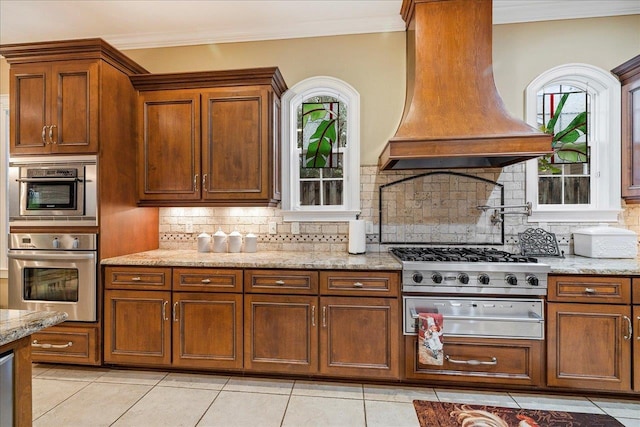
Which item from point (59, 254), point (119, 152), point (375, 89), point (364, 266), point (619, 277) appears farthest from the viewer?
point (375, 89)

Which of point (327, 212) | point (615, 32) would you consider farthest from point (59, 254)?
point (615, 32)

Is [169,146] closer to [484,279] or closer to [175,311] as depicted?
[175,311]

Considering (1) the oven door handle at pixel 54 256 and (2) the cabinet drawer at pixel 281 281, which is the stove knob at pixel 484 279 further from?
(1) the oven door handle at pixel 54 256

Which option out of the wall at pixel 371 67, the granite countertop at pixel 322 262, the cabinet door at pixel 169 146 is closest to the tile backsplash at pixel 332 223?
the wall at pixel 371 67

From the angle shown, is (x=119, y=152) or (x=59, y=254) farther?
(x=119, y=152)

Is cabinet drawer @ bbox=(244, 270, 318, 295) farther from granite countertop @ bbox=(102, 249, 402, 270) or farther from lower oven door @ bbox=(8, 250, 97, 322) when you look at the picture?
lower oven door @ bbox=(8, 250, 97, 322)

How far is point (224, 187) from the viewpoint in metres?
2.84

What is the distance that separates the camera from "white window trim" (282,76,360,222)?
310cm

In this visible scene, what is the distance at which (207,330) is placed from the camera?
8.28 ft

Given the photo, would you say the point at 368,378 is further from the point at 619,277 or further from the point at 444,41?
the point at 444,41

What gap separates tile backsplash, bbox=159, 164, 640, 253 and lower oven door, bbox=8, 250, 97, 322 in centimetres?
80

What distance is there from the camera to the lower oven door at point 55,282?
2.59 meters

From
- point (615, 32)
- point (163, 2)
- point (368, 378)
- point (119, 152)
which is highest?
point (163, 2)

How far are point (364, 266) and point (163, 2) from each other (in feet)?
8.96
